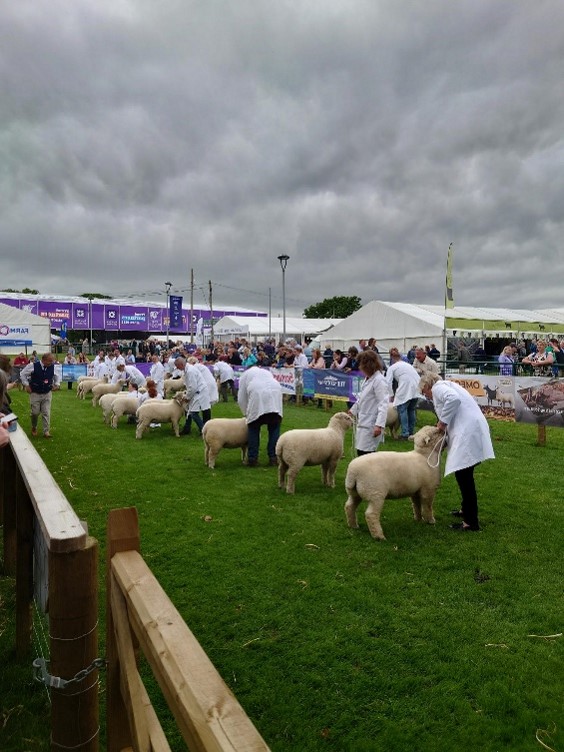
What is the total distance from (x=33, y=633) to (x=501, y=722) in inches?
131

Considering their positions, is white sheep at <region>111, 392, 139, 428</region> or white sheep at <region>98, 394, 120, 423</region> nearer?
white sheep at <region>111, 392, 139, 428</region>

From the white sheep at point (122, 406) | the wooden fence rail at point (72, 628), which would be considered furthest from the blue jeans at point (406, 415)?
the wooden fence rail at point (72, 628)

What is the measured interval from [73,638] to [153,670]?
1.92 ft

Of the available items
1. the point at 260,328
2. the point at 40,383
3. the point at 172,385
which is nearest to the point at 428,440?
the point at 40,383

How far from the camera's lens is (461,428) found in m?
5.86

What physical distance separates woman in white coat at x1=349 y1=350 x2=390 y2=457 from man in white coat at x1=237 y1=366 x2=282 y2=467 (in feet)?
6.17

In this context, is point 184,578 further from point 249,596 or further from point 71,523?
point 71,523

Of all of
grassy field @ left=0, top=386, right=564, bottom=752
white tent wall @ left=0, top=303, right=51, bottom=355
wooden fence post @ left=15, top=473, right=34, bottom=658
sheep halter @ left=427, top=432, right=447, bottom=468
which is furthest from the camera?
white tent wall @ left=0, top=303, right=51, bottom=355

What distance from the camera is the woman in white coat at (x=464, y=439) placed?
573 cm

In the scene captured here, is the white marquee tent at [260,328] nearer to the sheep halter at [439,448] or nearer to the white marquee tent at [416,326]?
the white marquee tent at [416,326]

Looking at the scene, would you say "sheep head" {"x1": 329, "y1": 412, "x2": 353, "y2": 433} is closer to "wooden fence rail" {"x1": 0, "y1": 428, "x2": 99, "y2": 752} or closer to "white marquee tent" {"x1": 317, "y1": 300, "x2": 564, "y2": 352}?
"wooden fence rail" {"x1": 0, "y1": 428, "x2": 99, "y2": 752}

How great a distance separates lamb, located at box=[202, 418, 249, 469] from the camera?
9023 mm

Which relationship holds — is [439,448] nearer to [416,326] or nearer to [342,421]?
[342,421]

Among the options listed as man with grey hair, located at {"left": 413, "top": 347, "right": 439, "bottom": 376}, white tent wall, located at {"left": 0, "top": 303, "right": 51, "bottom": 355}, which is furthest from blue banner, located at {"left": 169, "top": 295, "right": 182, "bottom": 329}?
man with grey hair, located at {"left": 413, "top": 347, "right": 439, "bottom": 376}
